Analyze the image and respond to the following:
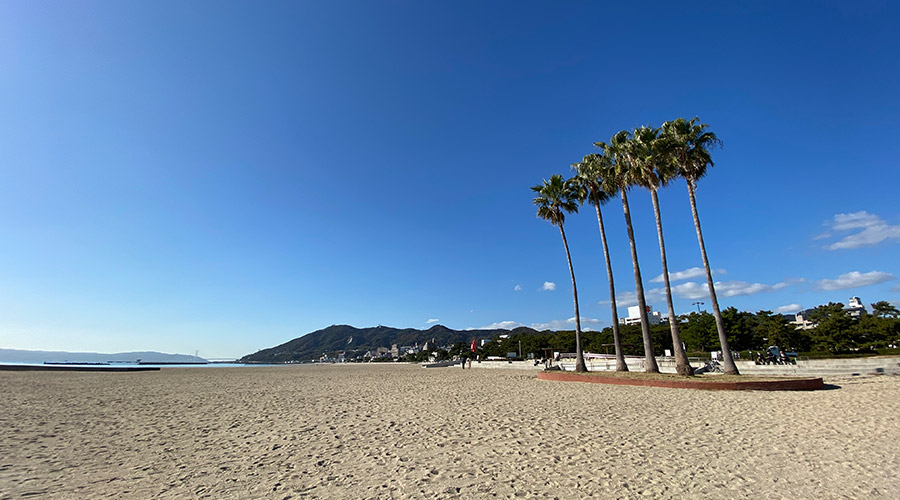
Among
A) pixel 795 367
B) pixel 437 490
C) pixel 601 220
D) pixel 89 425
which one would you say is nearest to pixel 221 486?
pixel 437 490

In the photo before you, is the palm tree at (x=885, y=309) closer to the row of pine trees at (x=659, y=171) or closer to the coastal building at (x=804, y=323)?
the coastal building at (x=804, y=323)

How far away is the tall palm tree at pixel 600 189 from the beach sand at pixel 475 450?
10301 mm

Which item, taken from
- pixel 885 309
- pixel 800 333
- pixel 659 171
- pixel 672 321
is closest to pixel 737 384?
pixel 672 321

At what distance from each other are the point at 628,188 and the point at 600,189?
234 centimetres

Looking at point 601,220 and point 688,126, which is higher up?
point 688,126

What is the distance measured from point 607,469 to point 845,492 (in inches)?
110

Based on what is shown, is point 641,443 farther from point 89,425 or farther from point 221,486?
point 89,425

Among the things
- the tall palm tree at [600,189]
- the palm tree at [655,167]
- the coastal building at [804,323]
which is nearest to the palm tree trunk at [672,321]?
the palm tree at [655,167]

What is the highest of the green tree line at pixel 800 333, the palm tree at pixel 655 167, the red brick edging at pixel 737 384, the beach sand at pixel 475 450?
the palm tree at pixel 655 167

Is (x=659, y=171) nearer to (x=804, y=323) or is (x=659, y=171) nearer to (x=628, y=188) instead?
(x=628, y=188)

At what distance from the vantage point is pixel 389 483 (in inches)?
222

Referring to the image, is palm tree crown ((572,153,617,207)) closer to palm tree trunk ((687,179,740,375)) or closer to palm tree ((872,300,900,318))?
palm tree trunk ((687,179,740,375))

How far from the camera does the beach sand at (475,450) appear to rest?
17.8ft

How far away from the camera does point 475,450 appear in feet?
24.1
